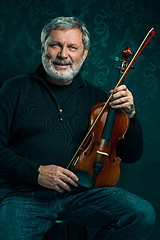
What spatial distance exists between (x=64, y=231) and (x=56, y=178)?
0.90 feet

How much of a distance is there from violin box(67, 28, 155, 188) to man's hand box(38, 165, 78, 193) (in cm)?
4

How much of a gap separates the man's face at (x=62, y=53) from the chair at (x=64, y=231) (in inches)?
28.7

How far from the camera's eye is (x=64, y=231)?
1.33 m

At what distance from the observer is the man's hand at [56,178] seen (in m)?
1.24

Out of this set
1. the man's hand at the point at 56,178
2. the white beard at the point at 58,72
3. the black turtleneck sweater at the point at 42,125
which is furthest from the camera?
the white beard at the point at 58,72

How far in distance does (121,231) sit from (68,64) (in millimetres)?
866

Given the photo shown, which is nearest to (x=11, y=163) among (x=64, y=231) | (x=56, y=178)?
(x=56, y=178)

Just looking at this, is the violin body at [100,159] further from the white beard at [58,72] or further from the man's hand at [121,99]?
the white beard at [58,72]

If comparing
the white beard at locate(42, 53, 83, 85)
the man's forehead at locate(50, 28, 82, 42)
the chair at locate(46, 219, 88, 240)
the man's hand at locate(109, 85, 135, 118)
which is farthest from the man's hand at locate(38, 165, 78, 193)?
the man's forehead at locate(50, 28, 82, 42)

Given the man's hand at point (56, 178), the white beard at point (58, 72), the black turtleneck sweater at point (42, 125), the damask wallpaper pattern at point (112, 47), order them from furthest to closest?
1. the damask wallpaper pattern at point (112, 47)
2. the white beard at point (58, 72)
3. the black turtleneck sweater at point (42, 125)
4. the man's hand at point (56, 178)

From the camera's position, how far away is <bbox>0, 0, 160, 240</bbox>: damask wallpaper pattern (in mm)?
1748

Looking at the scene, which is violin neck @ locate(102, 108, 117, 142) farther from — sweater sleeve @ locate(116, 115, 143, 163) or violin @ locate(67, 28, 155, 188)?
sweater sleeve @ locate(116, 115, 143, 163)

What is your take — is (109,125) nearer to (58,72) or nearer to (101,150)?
(101,150)

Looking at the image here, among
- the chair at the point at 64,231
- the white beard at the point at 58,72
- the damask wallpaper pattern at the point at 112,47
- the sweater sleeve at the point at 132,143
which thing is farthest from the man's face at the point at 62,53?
the chair at the point at 64,231
